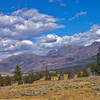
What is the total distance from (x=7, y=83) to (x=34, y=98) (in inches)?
4254

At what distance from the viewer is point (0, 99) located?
3011 cm

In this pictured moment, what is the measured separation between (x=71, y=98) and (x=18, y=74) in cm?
8134

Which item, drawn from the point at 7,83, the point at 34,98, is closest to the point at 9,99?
the point at 34,98

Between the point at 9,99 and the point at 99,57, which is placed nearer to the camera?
the point at 9,99

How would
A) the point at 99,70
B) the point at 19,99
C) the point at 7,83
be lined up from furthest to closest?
the point at 7,83, the point at 99,70, the point at 19,99

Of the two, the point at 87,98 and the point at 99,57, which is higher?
the point at 99,57

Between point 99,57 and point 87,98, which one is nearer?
point 87,98

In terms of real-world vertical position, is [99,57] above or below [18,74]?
above

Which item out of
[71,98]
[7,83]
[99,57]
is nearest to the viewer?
[71,98]

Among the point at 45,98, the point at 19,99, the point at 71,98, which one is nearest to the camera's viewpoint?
the point at 71,98

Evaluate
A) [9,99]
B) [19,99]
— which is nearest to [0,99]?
[9,99]

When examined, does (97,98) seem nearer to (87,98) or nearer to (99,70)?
(87,98)

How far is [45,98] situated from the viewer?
26656mm

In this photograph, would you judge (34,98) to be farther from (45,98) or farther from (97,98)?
(97,98)
